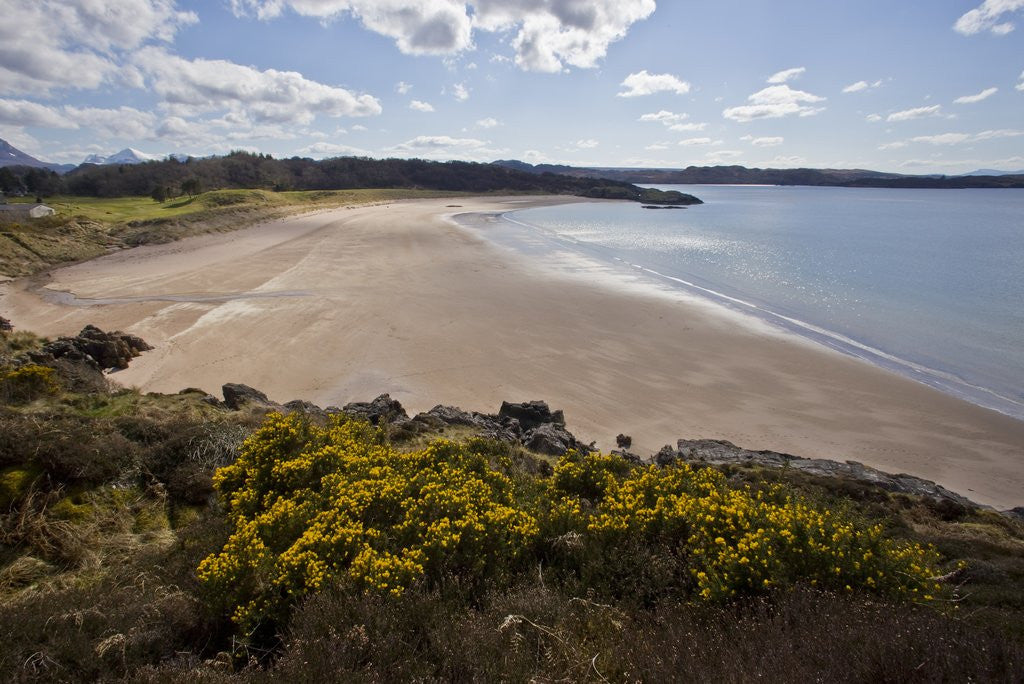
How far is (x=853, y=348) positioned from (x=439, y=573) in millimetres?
15878

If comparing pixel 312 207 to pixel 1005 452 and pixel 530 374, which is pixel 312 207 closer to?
pixel 530 374

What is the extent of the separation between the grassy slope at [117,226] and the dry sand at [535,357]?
2.55 metres

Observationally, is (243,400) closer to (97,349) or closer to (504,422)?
(504,422)

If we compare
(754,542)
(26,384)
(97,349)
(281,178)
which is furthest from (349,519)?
(281,178)

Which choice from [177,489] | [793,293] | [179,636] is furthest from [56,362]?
[793,293]

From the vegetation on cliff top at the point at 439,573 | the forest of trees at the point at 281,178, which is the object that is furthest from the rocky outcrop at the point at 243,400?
the forest of trees at the point at 281,178

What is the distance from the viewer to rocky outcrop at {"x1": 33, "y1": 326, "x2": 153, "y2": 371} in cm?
1154

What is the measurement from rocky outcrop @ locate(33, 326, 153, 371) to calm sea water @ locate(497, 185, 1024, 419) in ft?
62.3

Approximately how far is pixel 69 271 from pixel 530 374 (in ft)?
76.8

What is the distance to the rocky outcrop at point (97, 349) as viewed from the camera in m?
11.5

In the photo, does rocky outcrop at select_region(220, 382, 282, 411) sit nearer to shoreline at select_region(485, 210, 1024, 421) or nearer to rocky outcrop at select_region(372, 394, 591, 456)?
rocky outcrop at select_region(372, 394, 591, 456)

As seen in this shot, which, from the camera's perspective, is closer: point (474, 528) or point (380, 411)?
point (474, 528)

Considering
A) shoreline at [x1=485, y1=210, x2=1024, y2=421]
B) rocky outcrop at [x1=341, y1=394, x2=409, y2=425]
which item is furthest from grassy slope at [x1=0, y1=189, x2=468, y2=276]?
shoreline at [x1=485, y1=210, x2=1024, y2=421]

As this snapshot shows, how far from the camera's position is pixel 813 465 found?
8516 millimetres
